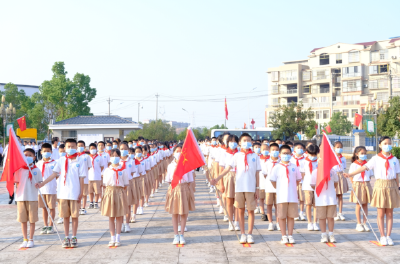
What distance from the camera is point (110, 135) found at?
1484 inches

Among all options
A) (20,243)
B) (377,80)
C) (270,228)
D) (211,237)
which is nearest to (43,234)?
(20,243)

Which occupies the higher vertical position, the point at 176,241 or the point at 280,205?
the point at 280,205

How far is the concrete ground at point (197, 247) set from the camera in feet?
21.8

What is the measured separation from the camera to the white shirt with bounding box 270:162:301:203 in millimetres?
7512

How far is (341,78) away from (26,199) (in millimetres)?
66570

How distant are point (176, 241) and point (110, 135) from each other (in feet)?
102

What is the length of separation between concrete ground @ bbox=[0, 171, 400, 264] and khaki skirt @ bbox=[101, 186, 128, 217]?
2.01ft

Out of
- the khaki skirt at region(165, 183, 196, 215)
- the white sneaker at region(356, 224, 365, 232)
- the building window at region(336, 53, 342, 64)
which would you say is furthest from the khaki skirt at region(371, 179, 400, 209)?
the building window at region(336, 53, 342, 64)

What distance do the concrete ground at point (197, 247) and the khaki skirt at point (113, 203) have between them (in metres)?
0.61

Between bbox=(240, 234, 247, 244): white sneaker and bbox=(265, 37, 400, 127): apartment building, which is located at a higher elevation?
bbox=(265, 37, 400, 127): apartment building

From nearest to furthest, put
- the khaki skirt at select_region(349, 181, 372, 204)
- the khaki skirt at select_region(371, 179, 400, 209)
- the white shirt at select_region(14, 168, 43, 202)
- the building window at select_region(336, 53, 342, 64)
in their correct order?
the khaki skirt at select_region(371, 179, 400, 209) < the white shirt at select_region(14, 168, 43, 202) < the khaki skirt at select_region(349, 181, 372, 204) < the building window at select_region(336, 53, 342, 64)

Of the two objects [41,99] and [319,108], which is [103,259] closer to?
[41,99]

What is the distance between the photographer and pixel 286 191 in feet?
24.7

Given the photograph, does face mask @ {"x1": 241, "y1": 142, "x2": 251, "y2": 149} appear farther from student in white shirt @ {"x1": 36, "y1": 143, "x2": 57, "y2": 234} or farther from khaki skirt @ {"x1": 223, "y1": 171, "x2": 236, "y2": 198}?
student in white shirt @ {"x1": 36, "y1": 143, "x2": 57, "y2": 234}
